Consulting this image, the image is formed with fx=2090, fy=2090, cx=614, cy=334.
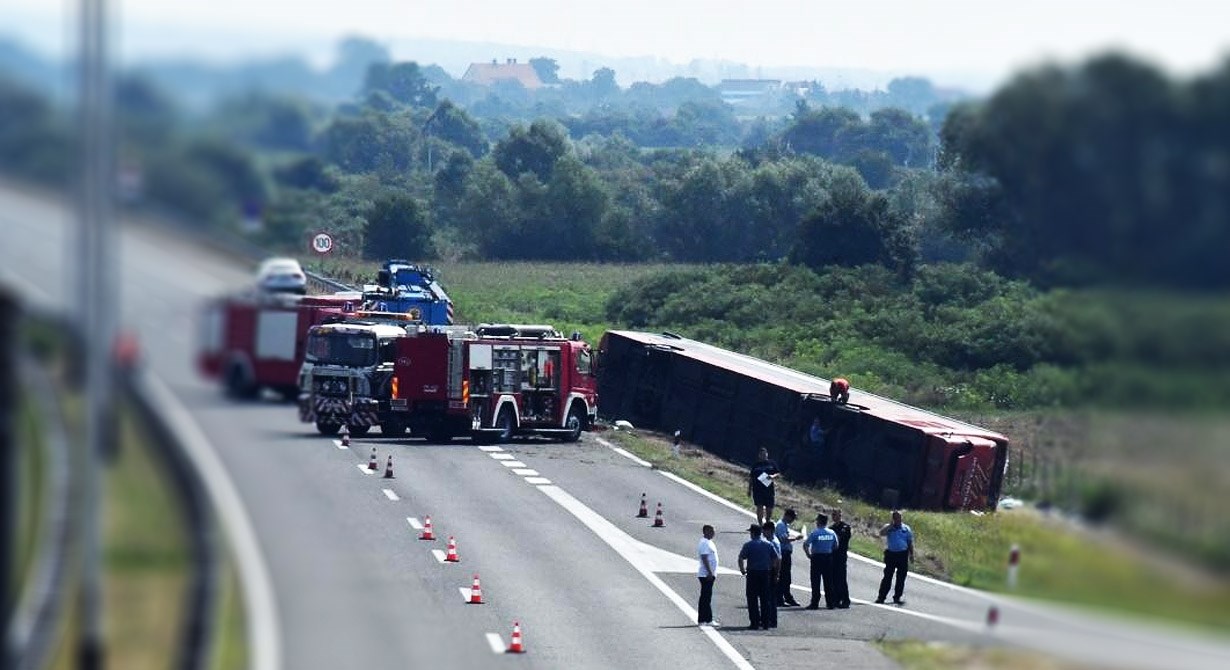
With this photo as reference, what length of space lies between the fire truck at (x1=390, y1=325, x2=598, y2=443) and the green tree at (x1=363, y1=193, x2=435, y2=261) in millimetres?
9256

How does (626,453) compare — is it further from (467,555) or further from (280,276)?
(280,276)

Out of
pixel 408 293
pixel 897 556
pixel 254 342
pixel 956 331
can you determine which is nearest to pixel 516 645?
pixel 408 293

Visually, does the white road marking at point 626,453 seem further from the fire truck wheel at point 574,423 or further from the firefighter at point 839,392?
the firefighter at point 839,392

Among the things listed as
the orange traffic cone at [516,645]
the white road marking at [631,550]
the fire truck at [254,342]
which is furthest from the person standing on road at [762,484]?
the fire truck at [254,342]

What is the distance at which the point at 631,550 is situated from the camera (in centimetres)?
3012

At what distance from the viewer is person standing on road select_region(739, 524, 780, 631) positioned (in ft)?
82.4

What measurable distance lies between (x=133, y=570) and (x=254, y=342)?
144 centimetres

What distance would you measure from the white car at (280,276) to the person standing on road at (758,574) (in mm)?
15099

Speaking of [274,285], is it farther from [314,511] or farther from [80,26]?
[80,26]

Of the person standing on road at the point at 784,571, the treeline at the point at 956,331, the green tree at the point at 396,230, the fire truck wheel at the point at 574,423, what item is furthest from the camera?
the fire truck wheel at the point at 574,423

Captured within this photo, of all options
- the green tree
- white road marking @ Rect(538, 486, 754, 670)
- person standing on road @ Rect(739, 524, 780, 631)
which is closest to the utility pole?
the green tree

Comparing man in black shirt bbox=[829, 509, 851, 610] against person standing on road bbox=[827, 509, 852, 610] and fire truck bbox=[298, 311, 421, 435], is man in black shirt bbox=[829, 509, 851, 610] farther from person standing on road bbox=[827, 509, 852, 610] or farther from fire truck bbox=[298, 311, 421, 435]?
fire truck bbox=[298, 311, 421, 435]

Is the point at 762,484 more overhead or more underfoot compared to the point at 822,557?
more underfoot

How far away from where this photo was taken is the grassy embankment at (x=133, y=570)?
8477 millimetres
